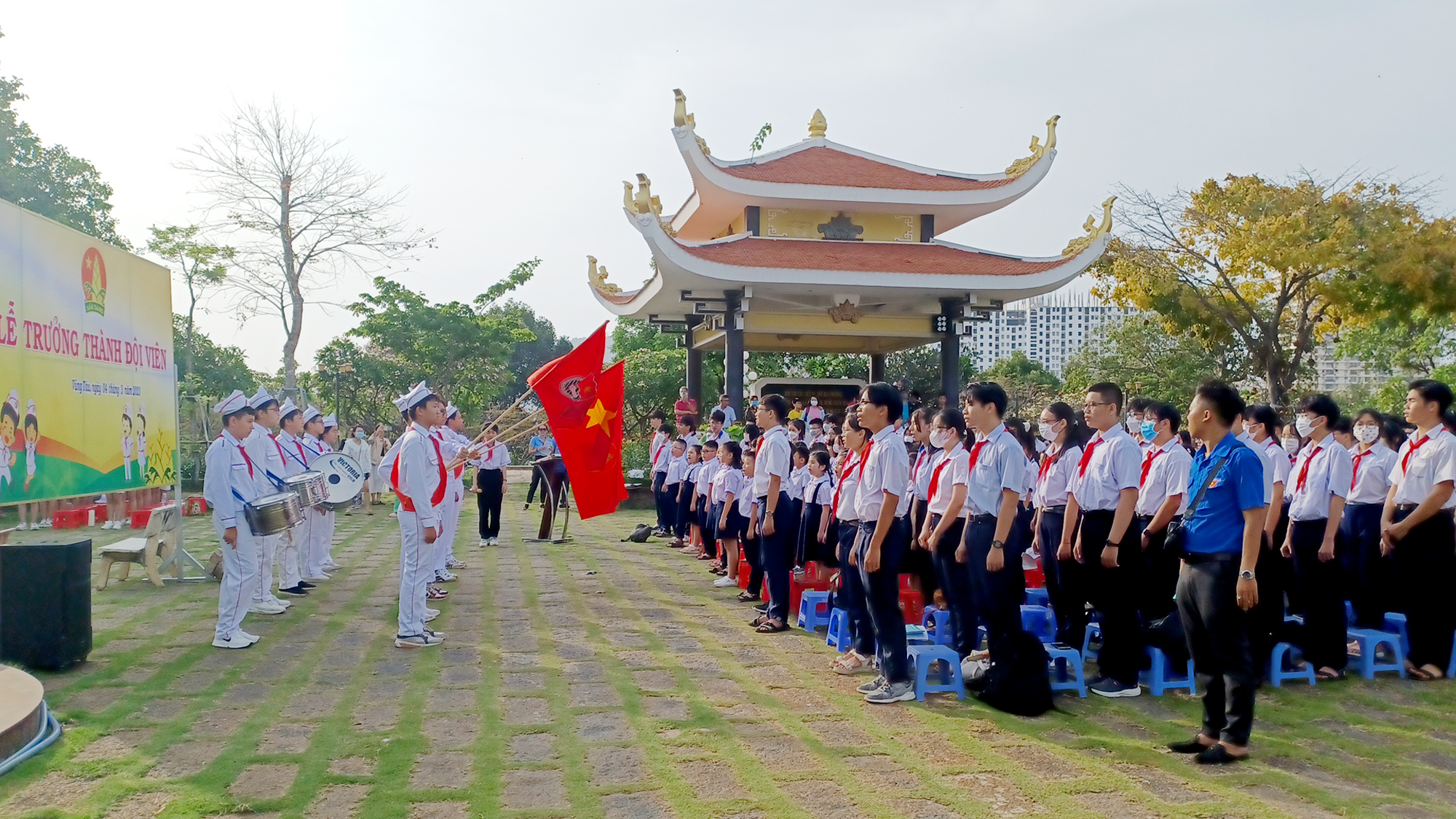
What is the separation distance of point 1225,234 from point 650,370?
1363cm

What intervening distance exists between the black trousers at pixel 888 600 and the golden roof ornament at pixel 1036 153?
14.5m

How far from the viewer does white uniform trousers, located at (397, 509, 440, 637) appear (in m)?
6.89

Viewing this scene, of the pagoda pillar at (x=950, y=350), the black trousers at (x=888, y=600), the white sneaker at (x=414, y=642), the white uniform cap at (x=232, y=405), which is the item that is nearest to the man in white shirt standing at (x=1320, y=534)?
the black trousers at (x=888, y=600)

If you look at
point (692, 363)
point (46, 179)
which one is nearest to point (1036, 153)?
point (692, 363)

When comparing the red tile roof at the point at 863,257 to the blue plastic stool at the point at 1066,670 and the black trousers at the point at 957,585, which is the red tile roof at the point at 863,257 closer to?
the black trousers at the point at 957,585

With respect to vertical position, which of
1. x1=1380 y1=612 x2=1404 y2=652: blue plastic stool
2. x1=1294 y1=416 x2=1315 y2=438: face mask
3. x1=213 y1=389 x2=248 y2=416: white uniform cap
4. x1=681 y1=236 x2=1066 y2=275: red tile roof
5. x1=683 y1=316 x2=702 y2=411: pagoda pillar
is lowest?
x1=1380 y1=612 x2=1404 y2=652: blue plastic stool

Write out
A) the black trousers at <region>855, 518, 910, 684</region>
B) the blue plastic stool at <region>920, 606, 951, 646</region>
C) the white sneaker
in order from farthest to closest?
1. the white sneaker
2. the blue plastic stool at <region>920, 606, 951, 646</region>
3. the black trousers at <region>855, 518, 910, 684</region>

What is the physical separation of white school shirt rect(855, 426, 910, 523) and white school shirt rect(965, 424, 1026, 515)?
366 mm

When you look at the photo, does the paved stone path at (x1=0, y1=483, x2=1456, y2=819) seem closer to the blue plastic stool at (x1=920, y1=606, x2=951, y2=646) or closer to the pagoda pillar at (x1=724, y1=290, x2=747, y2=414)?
the blue plastic stool at (x1=920, y1=606, x2=951, y2=646)

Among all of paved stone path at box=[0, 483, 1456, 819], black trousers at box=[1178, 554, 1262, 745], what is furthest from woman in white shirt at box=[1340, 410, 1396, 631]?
black trousers at box=[1178, 554, 1262, 745]

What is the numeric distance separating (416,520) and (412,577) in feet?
1.34

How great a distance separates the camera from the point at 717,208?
18.6 m

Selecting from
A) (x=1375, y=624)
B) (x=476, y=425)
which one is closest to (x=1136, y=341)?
(x=476, y=425)

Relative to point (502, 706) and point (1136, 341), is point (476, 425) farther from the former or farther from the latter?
point (502, 706)
